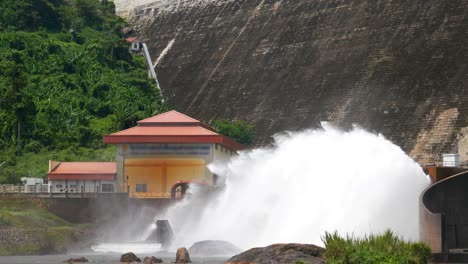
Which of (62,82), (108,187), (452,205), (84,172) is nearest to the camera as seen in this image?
(452,205)

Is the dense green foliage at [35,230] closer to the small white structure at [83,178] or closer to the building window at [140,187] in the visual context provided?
the small white structure at [83,178]

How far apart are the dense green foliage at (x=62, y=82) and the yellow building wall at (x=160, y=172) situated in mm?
7104

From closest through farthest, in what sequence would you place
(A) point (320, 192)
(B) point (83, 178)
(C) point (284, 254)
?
(C) point (284, 254) → (A) point (320, 192) → (B) point (83, 178)

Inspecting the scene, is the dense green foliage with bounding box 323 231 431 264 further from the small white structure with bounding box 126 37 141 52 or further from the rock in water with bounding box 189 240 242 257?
the small white structure with bounding box 126 37 141 52

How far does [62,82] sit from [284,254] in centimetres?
5246

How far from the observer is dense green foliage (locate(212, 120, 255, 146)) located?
266 feet

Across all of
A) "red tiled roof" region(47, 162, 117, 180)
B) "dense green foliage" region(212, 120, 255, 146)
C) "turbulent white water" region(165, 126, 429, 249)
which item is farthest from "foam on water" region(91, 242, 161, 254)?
"dense green foliage" region(212, 120, 255, 146)

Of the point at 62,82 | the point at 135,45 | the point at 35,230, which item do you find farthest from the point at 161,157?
the point at 135,45

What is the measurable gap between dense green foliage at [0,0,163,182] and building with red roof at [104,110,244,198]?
6.91 m

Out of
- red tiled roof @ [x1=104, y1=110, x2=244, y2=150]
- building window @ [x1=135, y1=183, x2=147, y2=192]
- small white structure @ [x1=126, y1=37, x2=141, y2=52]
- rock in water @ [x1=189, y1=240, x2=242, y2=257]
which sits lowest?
rock in water @ [x1=189, y1=240, x2=242, y2=257]

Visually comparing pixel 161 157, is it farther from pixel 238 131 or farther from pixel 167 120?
pixel 238 131

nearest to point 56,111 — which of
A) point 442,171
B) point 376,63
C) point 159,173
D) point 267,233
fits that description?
point 159,173

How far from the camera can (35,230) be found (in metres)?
54.5

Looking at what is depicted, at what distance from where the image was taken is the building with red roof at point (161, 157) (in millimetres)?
67062
